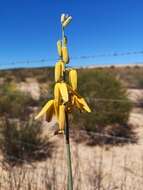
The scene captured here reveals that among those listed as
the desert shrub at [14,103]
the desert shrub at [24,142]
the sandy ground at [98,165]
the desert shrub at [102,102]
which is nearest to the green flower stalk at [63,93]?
the sandy ground at [98,165]

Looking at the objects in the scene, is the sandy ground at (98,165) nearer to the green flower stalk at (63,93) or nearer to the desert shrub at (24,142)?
the desert shrub at (24,142)

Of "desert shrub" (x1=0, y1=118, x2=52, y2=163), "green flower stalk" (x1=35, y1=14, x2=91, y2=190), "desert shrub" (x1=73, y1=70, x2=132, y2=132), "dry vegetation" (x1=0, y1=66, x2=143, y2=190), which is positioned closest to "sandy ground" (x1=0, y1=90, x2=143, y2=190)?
"dry vegetation" (x1=0, y1=66, x2=143, y2=190)

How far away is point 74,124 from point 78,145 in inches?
32.1

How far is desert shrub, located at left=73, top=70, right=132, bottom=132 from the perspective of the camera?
980 centimetres

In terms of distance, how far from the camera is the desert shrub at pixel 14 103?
38.1 ft

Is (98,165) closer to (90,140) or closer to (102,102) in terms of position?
(90,140)

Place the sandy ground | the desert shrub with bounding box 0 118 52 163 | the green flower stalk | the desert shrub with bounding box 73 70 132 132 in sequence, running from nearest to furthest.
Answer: the green flower stalk, the sandy ground, the desert shrub with bounding box 0 118 52 163, the desert shrub with bounding box 73 70 132 132

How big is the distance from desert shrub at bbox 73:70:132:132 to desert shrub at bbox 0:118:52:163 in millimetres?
1234

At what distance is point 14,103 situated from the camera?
40.5ft

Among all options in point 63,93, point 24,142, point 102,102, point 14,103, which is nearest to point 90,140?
point 102,102

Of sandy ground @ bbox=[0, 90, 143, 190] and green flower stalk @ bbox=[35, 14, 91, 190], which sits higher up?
green flower stalk @ bbox=[35, 14, 91, 190]

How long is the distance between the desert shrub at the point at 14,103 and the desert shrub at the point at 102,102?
1727 mm

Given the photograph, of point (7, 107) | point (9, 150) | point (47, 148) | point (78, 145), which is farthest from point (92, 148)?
point (7, 107)

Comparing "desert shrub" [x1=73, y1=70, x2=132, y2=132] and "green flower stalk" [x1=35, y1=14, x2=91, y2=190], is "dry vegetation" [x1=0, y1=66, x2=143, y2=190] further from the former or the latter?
"green flower stalk" [x1=35, y1=14, x2=91, y2=190]
